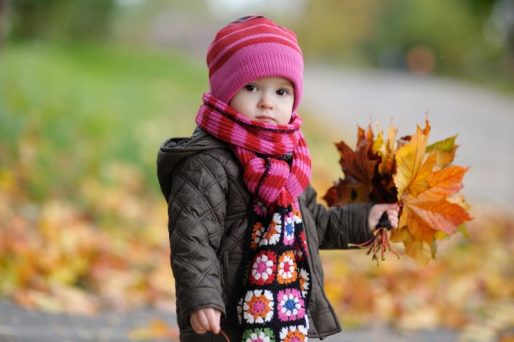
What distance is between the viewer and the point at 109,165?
6.79 m

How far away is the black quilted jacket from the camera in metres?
2.24

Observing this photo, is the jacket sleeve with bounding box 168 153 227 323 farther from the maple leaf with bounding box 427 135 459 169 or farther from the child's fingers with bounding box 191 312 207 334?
the maple leaf with bounding box 427 135 459 169

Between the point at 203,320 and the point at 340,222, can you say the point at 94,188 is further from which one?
the point at 203,320

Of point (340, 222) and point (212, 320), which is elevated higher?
point (340, 222)

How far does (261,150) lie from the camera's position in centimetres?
235

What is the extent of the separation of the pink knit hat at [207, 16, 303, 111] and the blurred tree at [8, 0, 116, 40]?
1047cm

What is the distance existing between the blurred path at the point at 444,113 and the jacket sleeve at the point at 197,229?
6.76 m

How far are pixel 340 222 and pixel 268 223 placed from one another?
368mm

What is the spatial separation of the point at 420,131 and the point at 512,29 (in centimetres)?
2424

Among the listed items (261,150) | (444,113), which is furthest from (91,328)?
(444,113)

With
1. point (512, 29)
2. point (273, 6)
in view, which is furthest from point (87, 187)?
point (273, 6)

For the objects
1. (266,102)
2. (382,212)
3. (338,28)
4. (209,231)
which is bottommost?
(209,231)

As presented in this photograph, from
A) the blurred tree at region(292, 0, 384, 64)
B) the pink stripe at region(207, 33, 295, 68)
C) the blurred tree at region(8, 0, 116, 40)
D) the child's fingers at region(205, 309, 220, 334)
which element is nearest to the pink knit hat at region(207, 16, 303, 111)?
the pink stripe at region(207, 33, 295, 68)

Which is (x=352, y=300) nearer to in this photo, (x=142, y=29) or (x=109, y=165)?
(x=109, y=165)
